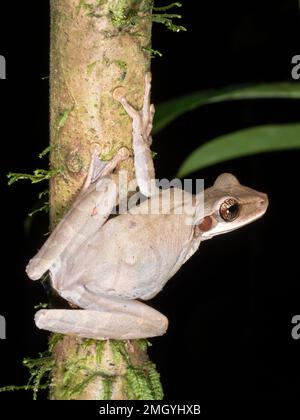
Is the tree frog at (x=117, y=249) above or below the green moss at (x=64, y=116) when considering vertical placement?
below

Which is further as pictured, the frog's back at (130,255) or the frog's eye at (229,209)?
the frog's eye at (229,209)

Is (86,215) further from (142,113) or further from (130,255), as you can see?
(142,113)

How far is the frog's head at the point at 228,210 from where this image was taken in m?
2.75

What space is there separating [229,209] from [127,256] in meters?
0.48

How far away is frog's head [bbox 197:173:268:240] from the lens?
275 cm

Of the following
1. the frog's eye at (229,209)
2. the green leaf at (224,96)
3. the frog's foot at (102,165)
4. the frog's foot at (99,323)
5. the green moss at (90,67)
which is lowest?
the frog's foot at (99,323)

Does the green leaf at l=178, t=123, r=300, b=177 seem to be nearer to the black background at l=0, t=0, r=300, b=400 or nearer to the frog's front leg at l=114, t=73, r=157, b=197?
the frog's front leg at l=114, t=73, r=157, b=197

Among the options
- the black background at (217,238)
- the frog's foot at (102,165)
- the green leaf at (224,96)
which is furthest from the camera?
the black background at (217,238)

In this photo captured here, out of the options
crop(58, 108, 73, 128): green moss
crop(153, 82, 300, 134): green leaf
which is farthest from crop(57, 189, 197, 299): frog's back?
crop(153, 82, 300, 134): green leaf

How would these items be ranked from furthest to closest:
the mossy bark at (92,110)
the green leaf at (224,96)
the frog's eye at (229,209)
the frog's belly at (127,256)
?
1. the green leaf at (224,96)
2. the frog's eye at (229,209)
3. the frog's belly at (127,256)
4. the mossy bark at (92,110)

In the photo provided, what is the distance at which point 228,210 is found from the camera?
9.02 feet

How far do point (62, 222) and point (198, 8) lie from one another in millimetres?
4120

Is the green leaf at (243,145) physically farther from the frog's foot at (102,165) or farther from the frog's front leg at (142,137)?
→ the frog's foot at (102,165)

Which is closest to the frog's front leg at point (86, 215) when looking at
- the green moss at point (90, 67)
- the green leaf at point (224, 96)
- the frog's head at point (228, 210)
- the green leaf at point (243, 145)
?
the green moss at point (90, 67)
